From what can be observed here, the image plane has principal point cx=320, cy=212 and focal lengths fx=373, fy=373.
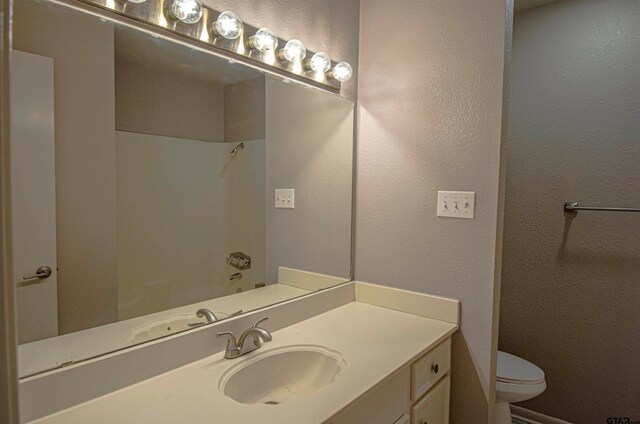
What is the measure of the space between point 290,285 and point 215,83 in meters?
0.85

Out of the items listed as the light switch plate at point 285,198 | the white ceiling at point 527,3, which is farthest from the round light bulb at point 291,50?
the white ceiling at point 527,3

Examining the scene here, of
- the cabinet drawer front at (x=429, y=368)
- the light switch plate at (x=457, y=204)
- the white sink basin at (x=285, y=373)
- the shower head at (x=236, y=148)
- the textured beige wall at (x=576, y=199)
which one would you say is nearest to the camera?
the white sink basin at (x=285, y=373)

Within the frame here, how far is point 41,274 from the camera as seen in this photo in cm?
88

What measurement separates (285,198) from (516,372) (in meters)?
1.44

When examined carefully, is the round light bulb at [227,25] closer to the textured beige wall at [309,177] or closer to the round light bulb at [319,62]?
the textured beige wall at [309,177]

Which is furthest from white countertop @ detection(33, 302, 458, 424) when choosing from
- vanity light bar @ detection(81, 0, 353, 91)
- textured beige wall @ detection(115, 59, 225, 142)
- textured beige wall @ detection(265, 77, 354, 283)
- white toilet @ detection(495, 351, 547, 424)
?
vanity light bar @ detection(81, 0, 353, 91)

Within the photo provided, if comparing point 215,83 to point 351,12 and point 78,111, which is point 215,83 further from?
point 351,12

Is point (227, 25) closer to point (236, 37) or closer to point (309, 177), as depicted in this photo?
point (236, 37)

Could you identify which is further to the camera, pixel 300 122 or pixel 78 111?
pixel 300 122

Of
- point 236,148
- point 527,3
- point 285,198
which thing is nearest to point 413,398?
point 285,198

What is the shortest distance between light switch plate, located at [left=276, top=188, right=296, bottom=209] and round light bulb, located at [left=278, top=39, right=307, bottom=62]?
0.53 m

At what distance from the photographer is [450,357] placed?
4.94 feet

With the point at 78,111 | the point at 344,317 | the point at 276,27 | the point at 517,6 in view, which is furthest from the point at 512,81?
the point at 78,111

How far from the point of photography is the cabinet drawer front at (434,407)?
127 cm
